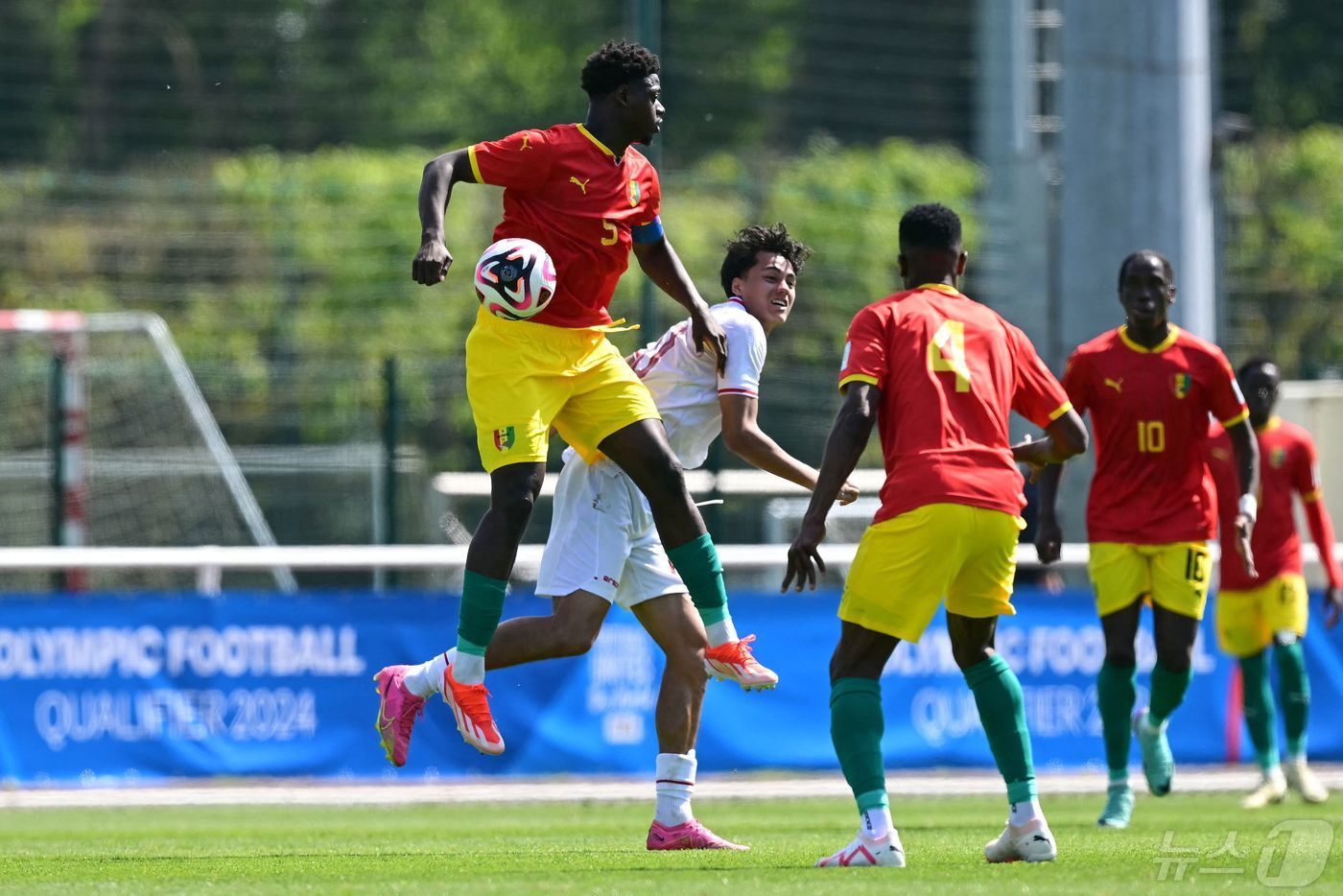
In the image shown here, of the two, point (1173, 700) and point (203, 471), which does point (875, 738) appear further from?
point (203, 471)

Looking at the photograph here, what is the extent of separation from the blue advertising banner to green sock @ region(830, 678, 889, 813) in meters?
6.38

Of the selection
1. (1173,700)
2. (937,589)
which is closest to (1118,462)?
(1173,700)

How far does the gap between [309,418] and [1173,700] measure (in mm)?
14171

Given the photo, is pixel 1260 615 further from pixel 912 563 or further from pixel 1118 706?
pixel 912 563

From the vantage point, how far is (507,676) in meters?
13.1

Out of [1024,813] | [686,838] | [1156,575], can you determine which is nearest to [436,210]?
[686,838]

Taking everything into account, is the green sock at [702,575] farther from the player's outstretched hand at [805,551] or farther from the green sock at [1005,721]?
the green sock at [1005,721]

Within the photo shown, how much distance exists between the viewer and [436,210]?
23.8 feet

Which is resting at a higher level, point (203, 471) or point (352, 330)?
point (352, 330)

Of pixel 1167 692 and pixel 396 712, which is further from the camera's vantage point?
pixel 1167 692

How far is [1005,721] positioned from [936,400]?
1108mm

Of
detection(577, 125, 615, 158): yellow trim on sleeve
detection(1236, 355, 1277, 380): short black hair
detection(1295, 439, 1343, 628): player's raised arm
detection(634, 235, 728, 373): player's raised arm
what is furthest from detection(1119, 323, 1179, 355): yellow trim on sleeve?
detection(577, 125, 615, 158): yellow trim on sleeve

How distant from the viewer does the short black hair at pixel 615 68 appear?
7.74 metres

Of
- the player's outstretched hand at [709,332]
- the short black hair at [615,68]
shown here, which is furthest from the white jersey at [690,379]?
the short black hair at [615,68]
